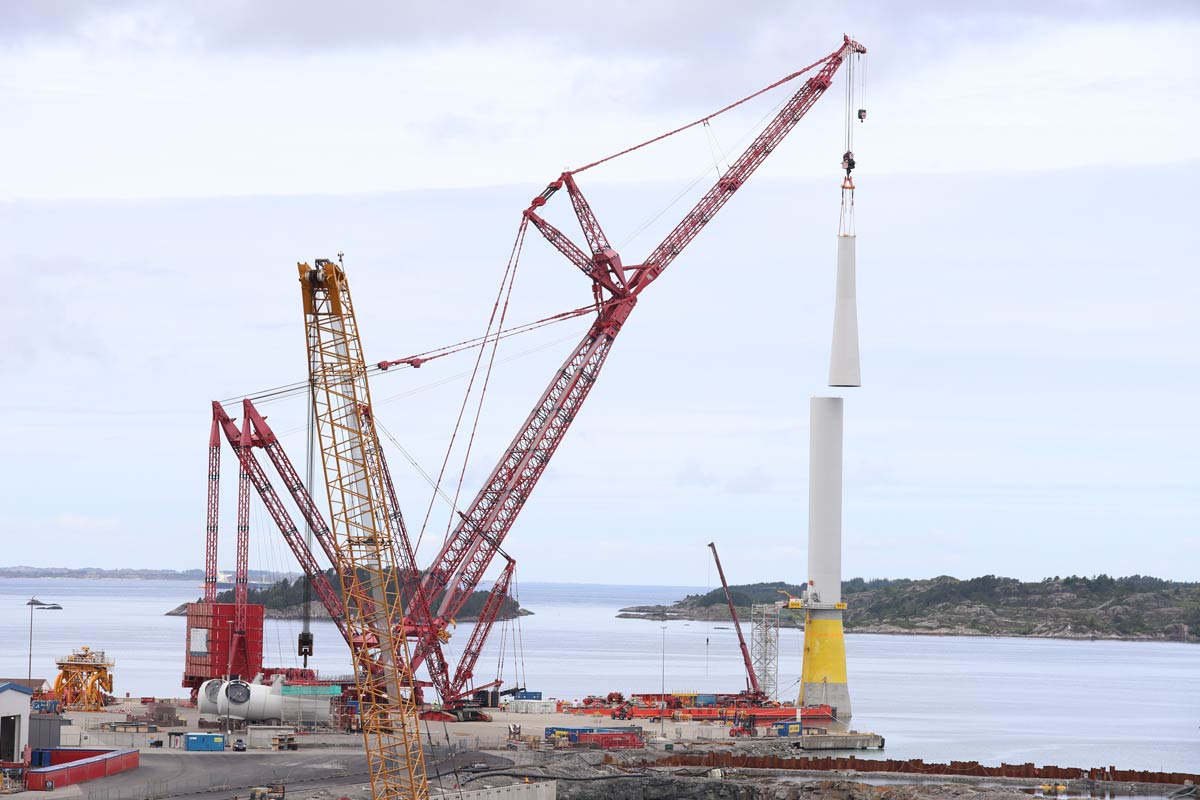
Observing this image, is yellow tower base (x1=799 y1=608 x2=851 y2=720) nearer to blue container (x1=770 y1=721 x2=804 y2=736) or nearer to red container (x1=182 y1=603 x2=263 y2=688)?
blue container (x1=770 y1=721 x2=804 y2=736)

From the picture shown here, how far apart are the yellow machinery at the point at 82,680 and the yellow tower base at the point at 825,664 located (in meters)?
40.4

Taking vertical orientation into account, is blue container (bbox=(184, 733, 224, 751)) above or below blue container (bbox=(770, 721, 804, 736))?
above

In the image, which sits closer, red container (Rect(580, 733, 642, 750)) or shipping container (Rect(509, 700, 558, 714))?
red container (Rect(580, 733, 642, 750))

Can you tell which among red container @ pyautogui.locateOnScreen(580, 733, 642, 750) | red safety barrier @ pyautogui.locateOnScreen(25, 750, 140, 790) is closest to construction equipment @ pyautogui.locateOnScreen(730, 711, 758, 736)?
red container @ pyautogui.locateOnScreen(580, 733, 642, 750)

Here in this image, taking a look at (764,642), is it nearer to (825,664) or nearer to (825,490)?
(825,664)

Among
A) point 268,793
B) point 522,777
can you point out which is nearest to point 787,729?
point 522,777

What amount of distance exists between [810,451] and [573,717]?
20634 mm

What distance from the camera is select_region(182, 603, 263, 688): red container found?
95312 mm

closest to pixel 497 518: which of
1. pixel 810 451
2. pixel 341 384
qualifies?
pixel 810 451

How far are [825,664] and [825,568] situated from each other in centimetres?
562

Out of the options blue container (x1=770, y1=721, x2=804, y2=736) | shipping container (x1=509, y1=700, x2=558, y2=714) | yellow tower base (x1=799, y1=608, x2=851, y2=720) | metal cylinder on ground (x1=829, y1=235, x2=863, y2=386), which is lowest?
blue container (x1=770, y1=721, x2=804, y2=736)

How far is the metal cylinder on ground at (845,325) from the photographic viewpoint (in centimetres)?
9744

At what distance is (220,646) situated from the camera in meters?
95.8

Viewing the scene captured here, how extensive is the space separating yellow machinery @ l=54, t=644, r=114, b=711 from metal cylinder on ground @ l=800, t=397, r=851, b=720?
40.6 meters
